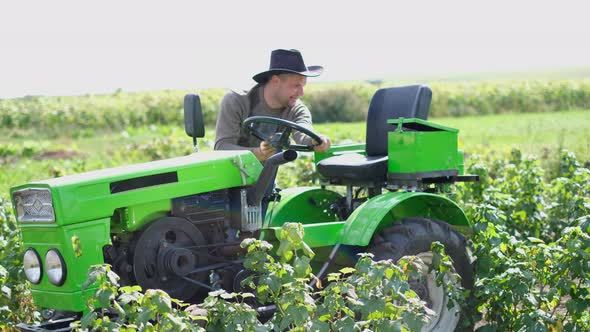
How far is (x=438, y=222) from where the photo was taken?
5250mm

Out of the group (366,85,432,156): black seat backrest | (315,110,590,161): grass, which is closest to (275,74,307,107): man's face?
(366,85,432,156): black seat backrest

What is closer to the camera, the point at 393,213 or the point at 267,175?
the point at 267,175

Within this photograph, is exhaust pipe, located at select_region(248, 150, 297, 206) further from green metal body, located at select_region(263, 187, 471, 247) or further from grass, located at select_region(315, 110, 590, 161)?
grass, located at select_region(315, 110, 590, 161)

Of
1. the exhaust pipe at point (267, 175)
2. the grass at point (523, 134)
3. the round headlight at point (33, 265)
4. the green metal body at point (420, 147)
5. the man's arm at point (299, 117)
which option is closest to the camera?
the round headlight at point (33, 265)

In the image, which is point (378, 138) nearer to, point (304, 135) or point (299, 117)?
point (299, 117)

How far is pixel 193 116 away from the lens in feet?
16.8

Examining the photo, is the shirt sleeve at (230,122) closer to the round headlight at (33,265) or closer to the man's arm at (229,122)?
the man's arm at (229,122)

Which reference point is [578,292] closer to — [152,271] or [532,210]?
[152,271]

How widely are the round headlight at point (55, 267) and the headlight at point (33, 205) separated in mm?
183

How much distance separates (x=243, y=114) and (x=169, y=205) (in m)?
1.13

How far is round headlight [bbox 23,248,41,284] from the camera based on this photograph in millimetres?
4539

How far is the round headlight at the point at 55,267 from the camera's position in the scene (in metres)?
4.37

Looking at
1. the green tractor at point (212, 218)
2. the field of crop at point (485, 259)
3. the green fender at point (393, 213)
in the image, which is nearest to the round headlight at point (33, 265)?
the green tractor at point (212, 218)

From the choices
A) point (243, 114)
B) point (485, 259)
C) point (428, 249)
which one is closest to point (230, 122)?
point (243, 114)
